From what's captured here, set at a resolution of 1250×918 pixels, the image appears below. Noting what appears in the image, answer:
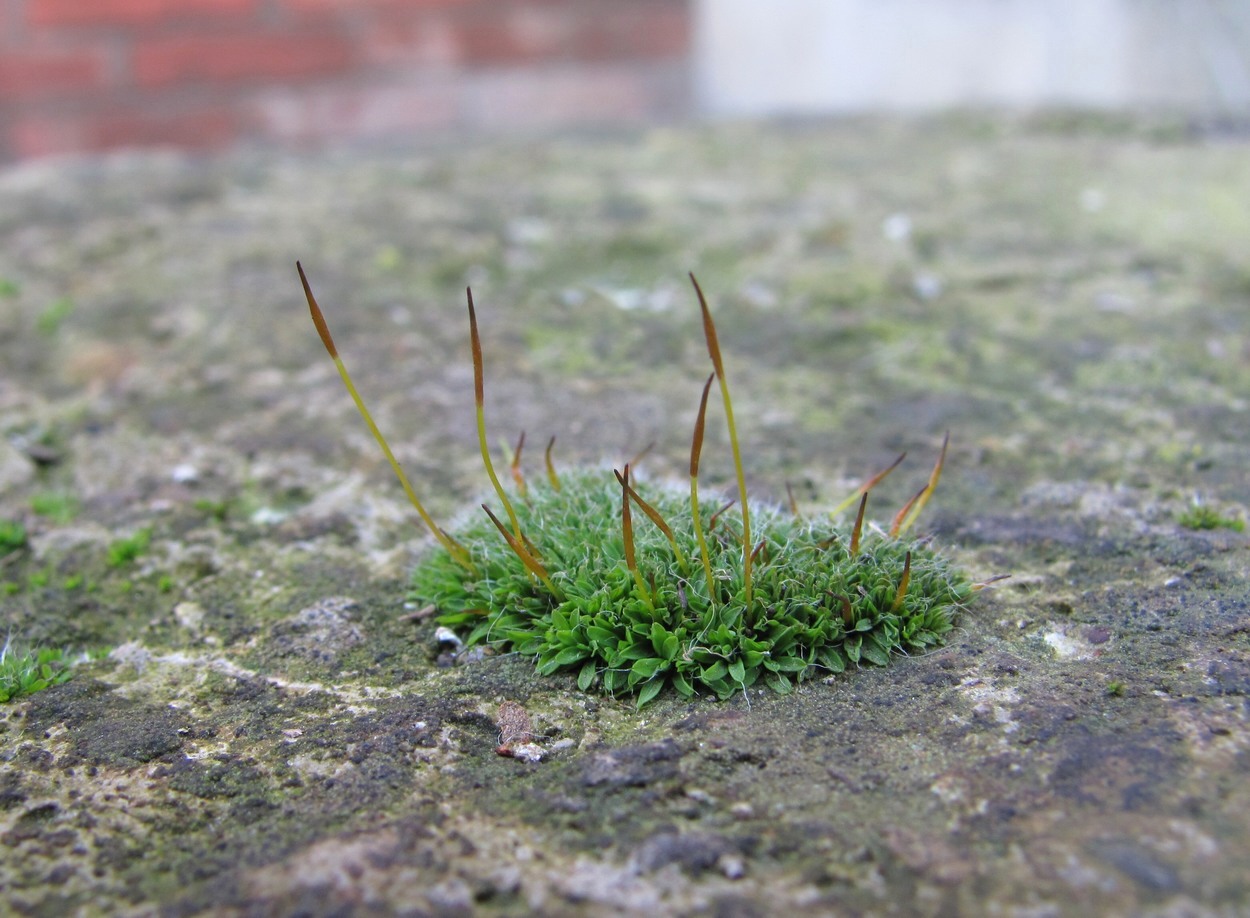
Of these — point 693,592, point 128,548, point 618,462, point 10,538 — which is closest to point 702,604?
point 693,592

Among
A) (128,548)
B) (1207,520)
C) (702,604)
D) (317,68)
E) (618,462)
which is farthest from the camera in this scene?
(317,68)

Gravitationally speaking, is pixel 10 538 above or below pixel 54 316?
below

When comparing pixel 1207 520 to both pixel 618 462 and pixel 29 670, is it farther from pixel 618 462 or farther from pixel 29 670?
pixel 29 670

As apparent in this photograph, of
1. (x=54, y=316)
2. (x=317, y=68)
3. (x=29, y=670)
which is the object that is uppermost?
(x=317, y=68)

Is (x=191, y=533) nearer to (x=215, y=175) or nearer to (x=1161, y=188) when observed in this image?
(x=215, y=175)

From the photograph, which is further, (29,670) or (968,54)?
(968,54)

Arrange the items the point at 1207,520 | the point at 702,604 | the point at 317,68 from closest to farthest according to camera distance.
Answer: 1. the point at 702,604
2. the point at 1207,520
3. the point at 317,68
